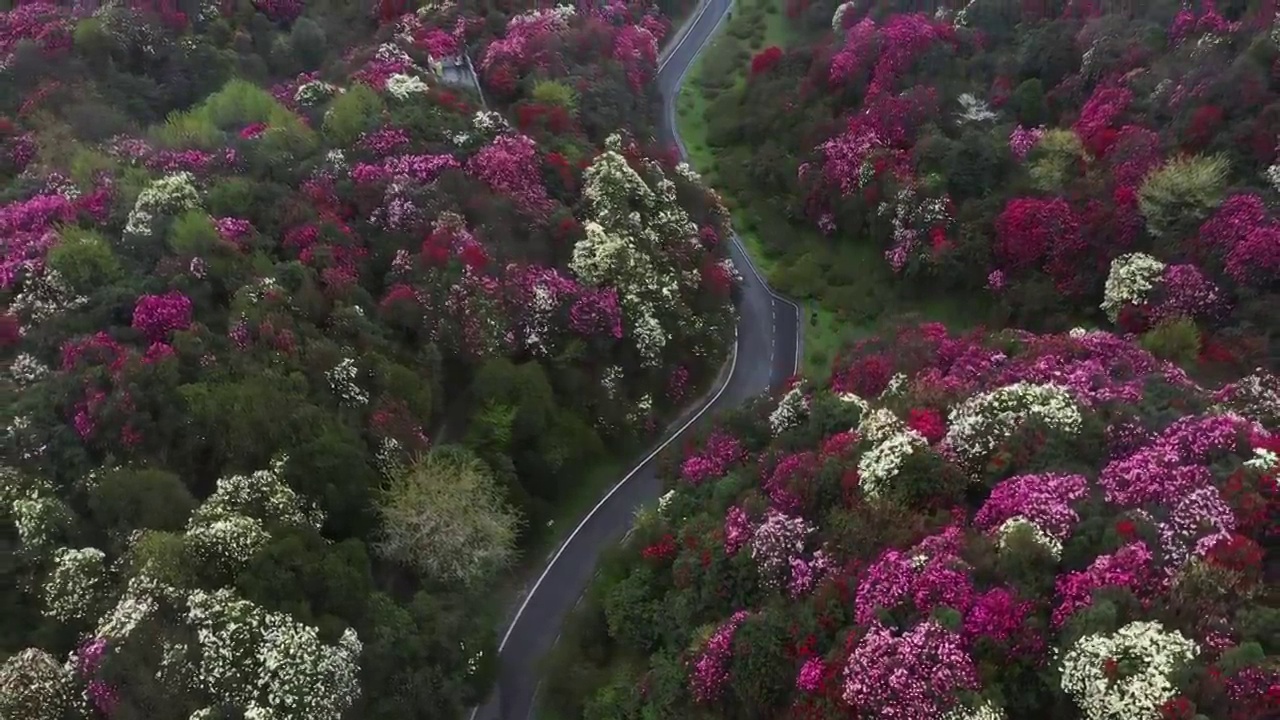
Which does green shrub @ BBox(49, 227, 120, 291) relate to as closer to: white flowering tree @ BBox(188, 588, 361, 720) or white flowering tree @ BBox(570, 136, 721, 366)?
white flowering tree @ BBox(188, 588, 361, 720)

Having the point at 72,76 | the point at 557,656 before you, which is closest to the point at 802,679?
the point at 557,656

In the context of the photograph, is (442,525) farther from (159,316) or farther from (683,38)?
(683,38)

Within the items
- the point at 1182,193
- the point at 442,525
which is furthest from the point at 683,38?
the point at 442,525

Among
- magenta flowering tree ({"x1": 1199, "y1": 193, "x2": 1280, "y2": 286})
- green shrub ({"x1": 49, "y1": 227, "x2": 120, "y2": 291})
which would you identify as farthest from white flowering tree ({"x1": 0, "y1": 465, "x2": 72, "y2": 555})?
magenta flowering tree ({"x1": 1199, "y1": 193, "x2": 1280, "y2": 286})

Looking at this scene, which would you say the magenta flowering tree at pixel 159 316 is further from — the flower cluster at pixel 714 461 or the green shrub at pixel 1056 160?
the green shrub at pixel 1056 160

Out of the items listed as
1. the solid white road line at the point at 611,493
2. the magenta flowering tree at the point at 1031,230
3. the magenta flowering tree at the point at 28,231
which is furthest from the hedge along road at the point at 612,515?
the magenta flowering tree at the point at 28,231
